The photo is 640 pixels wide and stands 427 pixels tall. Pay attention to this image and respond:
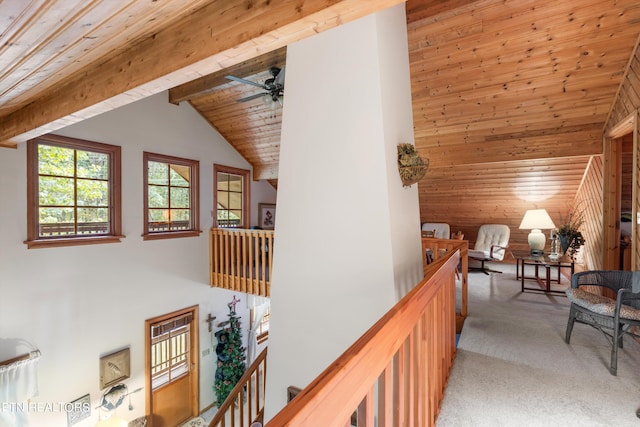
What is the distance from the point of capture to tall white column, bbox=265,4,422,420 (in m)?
2.14

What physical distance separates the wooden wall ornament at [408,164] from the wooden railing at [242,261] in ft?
8.58

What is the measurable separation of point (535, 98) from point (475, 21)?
134 centimetres

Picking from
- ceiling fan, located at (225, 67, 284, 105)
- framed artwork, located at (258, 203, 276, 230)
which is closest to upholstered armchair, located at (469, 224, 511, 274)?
framed artwork, located at (258, 203, 276, 230)

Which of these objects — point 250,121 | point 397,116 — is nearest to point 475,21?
point 397,116

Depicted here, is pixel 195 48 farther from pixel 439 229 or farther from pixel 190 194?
pixel 439 229

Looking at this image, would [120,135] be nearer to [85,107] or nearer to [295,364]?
[85,107]

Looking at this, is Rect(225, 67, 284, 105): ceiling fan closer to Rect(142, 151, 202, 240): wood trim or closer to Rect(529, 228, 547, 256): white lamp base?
Rect(142, 151, 202, 240): wood trim

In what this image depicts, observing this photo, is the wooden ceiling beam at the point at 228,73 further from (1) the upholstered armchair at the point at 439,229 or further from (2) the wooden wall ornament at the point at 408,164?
(1) the upholstered armchair at the point at 439,229

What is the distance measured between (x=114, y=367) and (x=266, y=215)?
3572 millimetres

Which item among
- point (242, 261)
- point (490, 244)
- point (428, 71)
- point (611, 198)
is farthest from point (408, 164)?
point (490, 244)

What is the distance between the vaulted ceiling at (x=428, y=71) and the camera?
4.25ft

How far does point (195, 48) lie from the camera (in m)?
1.42

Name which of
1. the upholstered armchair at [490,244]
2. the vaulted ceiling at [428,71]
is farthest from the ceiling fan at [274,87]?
the upholstered armchair at [490,244]

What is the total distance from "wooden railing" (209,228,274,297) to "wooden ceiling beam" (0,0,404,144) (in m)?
2.77
